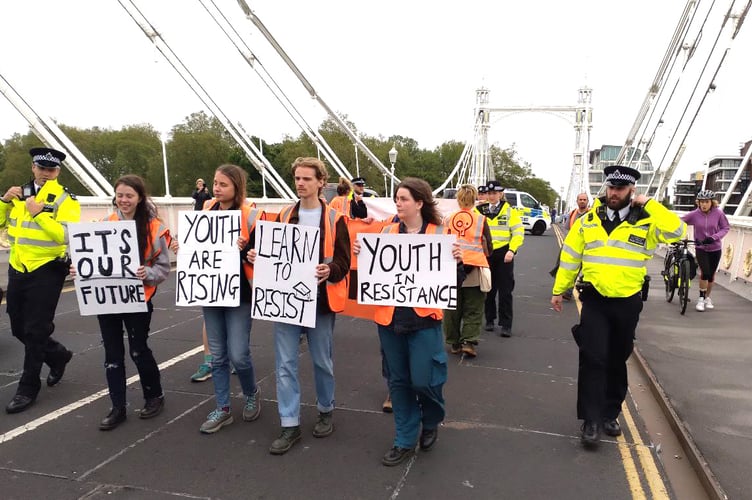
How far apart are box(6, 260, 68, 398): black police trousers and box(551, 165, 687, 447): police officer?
382cm

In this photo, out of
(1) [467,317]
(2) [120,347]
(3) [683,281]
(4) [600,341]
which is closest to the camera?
(4) [600,341]

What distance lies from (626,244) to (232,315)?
2.61m

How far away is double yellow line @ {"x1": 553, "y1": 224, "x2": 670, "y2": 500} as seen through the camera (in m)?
3.09

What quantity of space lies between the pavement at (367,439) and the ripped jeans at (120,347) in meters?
0.31

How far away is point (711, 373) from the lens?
5.12 meters

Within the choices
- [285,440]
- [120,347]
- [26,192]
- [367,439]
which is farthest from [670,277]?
[26,192]

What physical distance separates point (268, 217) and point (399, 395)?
56.8 inches

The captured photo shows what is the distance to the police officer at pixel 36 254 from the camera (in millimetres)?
4027

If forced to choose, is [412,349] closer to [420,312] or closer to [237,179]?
[420,312]

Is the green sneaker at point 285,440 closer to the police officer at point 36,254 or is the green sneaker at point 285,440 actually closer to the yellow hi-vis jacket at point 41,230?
the police officer at point 36,254

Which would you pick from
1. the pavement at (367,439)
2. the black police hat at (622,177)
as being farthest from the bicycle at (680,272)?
the black police hat at (622,177)

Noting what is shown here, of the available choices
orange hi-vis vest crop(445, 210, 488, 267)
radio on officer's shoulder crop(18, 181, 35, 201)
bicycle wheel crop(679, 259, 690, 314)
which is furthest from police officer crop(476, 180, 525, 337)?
radio on officer's shoulder crop(18, 181, 35, 201)

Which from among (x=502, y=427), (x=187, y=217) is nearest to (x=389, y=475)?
(x=502, y=427)

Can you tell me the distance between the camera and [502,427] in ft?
12.8
